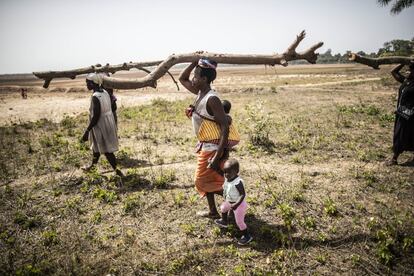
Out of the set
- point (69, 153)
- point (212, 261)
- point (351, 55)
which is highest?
point (351, 55)

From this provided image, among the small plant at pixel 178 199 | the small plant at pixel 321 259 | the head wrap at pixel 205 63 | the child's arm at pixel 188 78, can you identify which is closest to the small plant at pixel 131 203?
the small plant at pixel 178 199

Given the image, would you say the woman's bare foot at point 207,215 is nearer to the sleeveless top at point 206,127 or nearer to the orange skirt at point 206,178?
the orange skirt at point 206,178

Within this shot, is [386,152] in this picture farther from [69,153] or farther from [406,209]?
[69,153]

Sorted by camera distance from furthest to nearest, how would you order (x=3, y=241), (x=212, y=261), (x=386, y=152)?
(x=386, y=152) → (x=3, y=241) → (x=212, y=261)

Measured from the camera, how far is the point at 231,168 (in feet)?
11.6

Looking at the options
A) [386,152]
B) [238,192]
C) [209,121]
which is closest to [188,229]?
[238,192]

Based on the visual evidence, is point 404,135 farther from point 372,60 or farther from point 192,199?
point 192,199

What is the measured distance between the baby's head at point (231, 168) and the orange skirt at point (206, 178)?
241 mm

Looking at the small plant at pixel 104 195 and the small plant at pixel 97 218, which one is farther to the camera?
the small plant at pixel 104 195

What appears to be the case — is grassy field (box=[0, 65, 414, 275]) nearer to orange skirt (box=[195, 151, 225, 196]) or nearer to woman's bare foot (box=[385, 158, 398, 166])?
woman's bare foot (box=[385, 158, 398, 166])

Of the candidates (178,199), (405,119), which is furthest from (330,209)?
(405,119)

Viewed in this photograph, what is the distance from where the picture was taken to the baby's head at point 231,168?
11.6 feet

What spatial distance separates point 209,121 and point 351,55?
2201 mm

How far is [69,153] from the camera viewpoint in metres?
7.63
